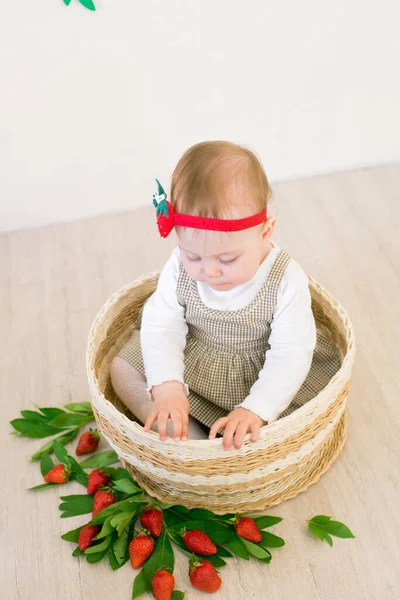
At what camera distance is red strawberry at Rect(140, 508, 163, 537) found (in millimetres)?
1324

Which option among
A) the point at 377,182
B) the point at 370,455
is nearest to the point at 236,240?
the point at 370,455

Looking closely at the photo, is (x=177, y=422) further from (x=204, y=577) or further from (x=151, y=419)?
(x=204, y=577)

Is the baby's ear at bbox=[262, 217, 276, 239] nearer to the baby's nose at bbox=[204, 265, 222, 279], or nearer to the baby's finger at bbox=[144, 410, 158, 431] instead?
the baby's nose at bbox=[204, 265, 222, 279]

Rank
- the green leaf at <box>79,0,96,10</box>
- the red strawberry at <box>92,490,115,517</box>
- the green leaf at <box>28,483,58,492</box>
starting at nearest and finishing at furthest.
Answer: the red strawberry at <box>92,490,115,517</box> < the green leaf at <box>28,483,58,492</box> < the green leaf at <box>79,0,96,10</box>

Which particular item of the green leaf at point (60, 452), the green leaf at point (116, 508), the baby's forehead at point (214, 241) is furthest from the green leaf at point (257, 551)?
the baby's forehead at point (214, 241)

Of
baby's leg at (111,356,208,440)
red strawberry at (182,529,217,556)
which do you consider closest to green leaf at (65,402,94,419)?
baby's leg at (111,356,208,440)

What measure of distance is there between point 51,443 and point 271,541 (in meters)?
0.56

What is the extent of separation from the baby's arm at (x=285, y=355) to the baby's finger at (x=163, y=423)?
0.36 ft

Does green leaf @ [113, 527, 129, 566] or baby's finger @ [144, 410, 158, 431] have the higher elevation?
baby's finger @ [144, 410, 158, 431]

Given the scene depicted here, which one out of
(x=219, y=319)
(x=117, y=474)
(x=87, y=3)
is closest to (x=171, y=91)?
(x=87, y=3)

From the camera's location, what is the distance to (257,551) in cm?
129

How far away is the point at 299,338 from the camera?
53.2 inches

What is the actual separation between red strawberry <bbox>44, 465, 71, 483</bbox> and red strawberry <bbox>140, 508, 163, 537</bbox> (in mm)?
220

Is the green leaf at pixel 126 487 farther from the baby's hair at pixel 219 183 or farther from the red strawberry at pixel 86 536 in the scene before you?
the baby's hair at pixel 219 183
